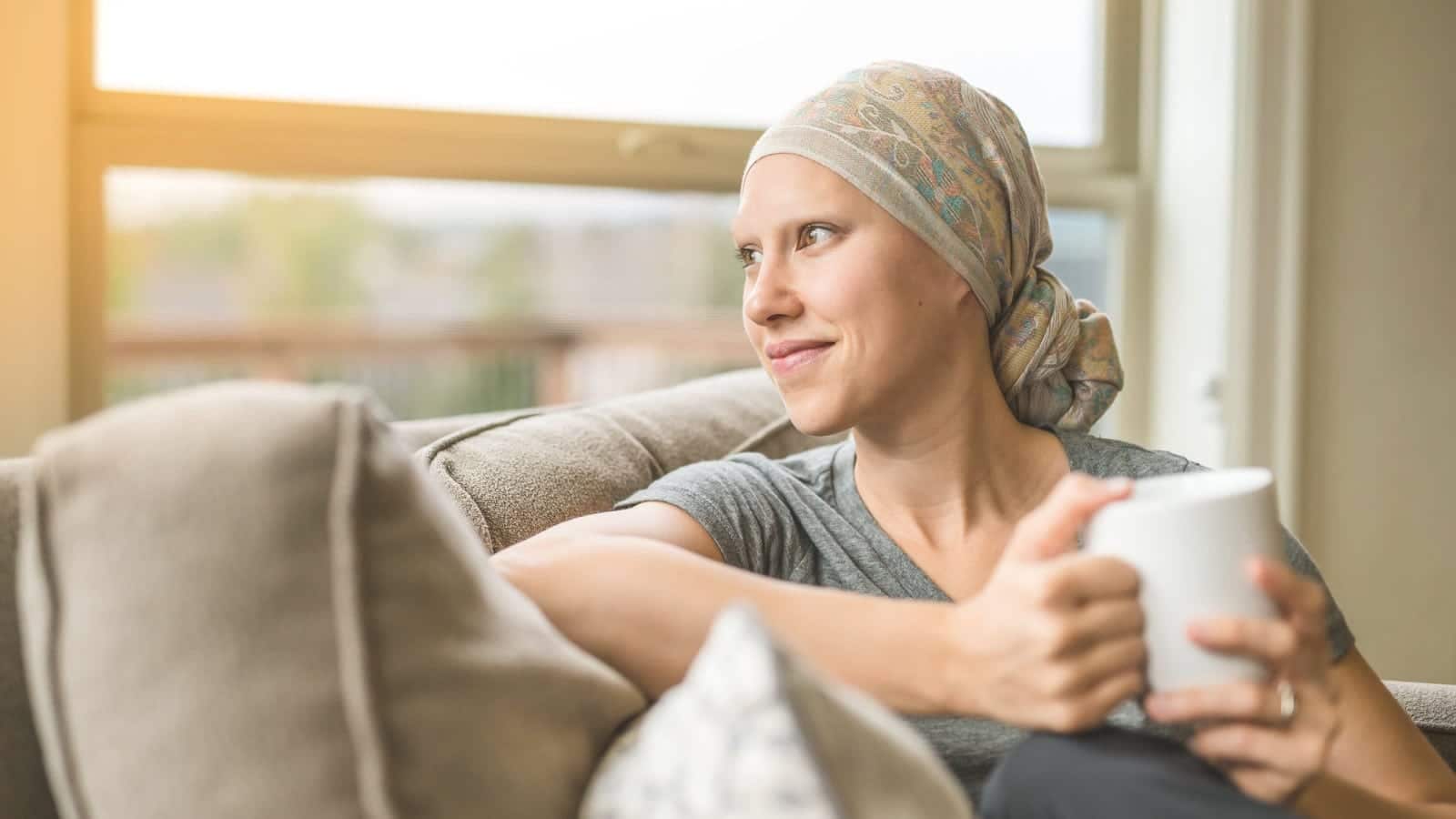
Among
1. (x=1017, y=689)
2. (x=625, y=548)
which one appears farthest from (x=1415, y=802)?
(x=625, y=548)

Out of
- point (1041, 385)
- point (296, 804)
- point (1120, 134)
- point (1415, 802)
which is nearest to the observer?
point (296, 804)

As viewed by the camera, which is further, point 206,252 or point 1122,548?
point 206,252

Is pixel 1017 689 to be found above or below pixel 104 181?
below

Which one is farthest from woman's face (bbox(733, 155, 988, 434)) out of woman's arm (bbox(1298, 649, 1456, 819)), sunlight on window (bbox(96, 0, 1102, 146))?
sunlight on window (bbox(96, 0, 1102, 146))

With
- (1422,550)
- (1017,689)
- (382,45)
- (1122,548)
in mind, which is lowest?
(1422,550)

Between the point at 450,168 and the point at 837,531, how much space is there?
4.39ft

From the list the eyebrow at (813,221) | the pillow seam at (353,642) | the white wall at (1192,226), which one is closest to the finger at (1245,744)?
the pillow seam at (353,642)

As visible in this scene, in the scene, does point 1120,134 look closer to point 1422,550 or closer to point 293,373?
point 1422,550

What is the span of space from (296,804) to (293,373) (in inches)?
105

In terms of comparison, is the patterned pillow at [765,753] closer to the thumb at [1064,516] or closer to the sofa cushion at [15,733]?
the thumb at [1064,516]

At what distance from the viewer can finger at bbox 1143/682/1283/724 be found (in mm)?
774

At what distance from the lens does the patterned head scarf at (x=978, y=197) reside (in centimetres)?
134

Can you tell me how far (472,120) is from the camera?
7.91 ft

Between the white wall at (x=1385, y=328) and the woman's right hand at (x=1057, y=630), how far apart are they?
2.24 metres
